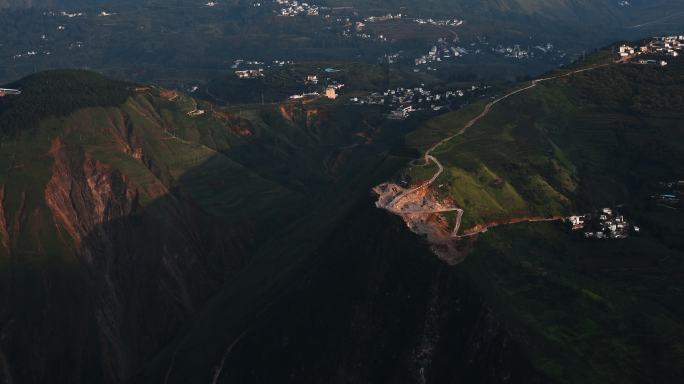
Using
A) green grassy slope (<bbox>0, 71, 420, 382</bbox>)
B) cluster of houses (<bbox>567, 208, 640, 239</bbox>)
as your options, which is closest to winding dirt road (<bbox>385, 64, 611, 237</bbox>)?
green grassy slope (<bbox>0, 71, 420, 382</bbox>)

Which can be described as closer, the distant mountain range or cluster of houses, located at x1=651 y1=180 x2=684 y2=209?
the distant mountain range

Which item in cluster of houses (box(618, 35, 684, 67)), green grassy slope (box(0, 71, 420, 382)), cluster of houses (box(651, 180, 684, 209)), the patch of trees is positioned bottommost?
green grassy slope (box(0, 71, 420, 382))

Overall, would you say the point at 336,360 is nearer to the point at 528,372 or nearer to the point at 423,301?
the point at 423,301

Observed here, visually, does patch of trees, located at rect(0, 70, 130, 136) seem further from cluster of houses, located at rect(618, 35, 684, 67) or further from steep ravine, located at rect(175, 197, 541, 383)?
cluster of houses, located at rect(618, 35, 684, 67)

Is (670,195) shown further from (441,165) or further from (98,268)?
(98,268)

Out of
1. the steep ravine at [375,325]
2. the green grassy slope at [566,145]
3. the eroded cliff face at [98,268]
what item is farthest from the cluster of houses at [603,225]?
the eroded cliff face at [98,268]

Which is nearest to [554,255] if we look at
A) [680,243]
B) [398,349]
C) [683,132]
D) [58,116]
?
[680,243]

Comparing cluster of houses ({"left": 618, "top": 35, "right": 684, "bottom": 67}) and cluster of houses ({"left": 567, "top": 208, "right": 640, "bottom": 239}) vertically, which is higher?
cluster of houses ({"left": 567, "top": 208, "right": 640, "bottom": 239})
